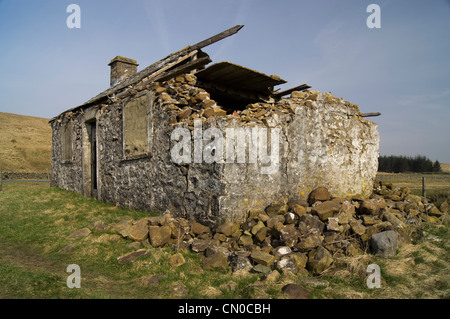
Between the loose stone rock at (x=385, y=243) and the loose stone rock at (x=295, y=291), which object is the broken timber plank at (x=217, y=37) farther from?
the loose stone rock at (x=295, y=291)

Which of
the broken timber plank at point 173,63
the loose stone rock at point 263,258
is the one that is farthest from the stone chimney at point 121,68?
the loose stone rock at point 263,258

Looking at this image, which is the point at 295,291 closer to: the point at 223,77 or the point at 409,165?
the point at 223,77

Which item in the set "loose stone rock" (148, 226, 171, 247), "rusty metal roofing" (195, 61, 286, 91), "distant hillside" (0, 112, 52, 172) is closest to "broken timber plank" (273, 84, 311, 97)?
"rusty metal roofing" (195, 61, 286, 91)

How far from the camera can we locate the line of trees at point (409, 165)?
49.9m

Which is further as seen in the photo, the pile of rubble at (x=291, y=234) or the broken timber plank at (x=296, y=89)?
the broken timber plank at (x=296, y=89)

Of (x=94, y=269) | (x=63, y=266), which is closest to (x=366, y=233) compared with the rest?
(x=94, y=269)

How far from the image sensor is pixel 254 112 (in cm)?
689

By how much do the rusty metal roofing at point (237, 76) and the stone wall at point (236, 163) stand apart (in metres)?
0.52

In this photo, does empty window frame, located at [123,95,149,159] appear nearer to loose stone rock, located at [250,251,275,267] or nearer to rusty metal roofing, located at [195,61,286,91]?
rusty metal roofing, located at [195,61,286,91]

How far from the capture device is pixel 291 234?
512 centimetres

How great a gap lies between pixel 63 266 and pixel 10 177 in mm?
21490

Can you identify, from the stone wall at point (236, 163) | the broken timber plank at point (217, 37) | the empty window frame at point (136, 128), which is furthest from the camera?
the empty window frame at point (136, 128)

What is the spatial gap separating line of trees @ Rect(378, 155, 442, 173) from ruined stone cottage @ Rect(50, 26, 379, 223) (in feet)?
163

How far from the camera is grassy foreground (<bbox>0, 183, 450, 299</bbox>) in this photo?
3.84m
